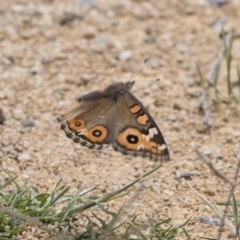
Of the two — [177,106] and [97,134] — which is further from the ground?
[177,106]

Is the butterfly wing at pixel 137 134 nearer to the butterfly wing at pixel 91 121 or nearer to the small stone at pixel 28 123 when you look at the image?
the butterfly wing at pixel 91 121

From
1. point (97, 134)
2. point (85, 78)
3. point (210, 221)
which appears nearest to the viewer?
point (210, 221)

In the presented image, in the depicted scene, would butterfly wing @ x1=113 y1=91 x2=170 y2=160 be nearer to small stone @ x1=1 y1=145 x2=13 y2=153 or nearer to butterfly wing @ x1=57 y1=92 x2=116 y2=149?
butterfly wing @ x1=57 y1=92 x2=116 y2=149

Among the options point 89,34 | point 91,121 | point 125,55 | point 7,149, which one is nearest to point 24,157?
point 7,149

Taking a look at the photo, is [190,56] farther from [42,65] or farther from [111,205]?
[111,205]

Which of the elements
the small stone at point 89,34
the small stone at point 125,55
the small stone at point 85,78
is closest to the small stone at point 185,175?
the small stone at point 85,78

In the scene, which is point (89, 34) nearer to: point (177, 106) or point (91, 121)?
point (177, 106)
